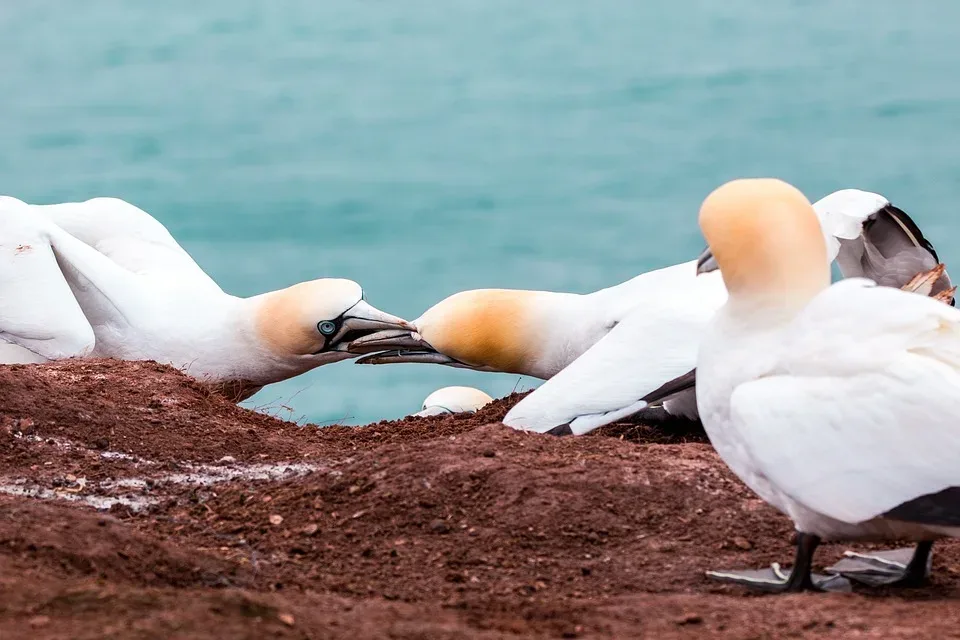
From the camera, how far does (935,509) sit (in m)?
4.66

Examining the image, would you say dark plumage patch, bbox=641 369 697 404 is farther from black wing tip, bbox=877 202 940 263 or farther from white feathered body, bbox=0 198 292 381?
white feathered body, bbox=0 198 292 381

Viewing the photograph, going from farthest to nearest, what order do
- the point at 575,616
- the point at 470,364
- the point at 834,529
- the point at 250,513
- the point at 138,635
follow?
the point at 470,364, the point at 250,513, the point at 834,529, the point at 575,616, the point at 138,635

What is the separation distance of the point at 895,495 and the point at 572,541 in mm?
1598

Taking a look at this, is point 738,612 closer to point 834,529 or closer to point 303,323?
point 834,529

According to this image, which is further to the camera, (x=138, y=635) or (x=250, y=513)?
(x=250, y=513)

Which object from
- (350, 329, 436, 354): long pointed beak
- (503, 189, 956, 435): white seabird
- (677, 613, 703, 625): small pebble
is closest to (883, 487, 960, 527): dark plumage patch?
(677, 613, 703, 625): small pebble

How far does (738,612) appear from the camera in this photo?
465 centimetres

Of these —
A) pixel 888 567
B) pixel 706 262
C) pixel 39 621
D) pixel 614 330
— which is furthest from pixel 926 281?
pixel 39 621

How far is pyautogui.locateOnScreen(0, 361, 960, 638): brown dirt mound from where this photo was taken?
430 cm

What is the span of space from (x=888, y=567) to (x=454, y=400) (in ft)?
21.8

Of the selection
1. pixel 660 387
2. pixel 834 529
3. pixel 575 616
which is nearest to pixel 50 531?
pixel 575 616

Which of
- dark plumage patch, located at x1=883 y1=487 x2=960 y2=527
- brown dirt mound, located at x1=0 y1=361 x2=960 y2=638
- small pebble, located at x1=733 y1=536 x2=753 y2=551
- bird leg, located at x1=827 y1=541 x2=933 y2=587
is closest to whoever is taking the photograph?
brown dirt mound, located at x1=0 y1=361 x2=960 y2=638

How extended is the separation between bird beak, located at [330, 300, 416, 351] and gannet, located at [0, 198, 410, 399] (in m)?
0.01

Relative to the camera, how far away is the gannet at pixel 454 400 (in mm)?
11766
